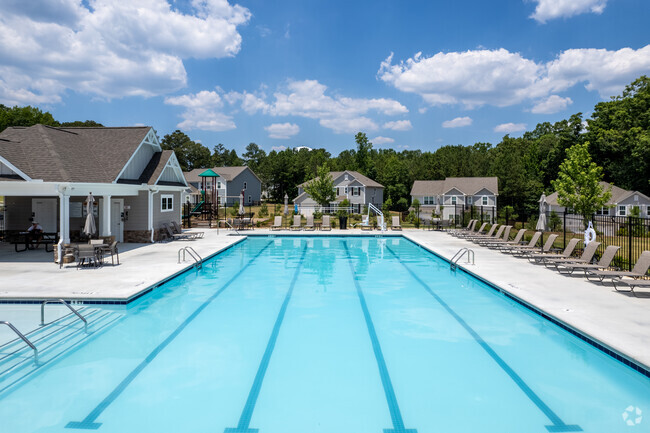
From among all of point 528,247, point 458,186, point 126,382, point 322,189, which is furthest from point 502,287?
point 458,186

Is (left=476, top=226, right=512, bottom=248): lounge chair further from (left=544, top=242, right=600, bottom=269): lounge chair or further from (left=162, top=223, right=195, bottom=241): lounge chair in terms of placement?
(left=162, top=223, right=195, bottom=241): lounge chair

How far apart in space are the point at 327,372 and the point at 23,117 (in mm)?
66777

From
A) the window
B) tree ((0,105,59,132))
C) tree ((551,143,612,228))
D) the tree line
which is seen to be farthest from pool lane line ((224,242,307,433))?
tree ((0,105,59,132))

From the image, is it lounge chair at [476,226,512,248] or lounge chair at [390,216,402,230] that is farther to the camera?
lounge chair at [390,216,402,230]

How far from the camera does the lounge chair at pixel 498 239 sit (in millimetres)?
18987

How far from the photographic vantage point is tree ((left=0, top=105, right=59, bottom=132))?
183 feet

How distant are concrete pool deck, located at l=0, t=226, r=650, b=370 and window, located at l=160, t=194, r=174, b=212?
5.81m

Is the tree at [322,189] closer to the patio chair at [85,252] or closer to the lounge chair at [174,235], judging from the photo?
the lounge chair at [174,235]

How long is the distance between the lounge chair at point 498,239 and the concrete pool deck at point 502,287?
149 cm

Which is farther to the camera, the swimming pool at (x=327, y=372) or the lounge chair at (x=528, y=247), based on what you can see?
the lounge chair at (x=528, y=247)

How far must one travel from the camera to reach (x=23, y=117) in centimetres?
5738

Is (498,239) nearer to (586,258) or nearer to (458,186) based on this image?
(586,258)

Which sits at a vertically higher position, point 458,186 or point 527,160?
point 527,160

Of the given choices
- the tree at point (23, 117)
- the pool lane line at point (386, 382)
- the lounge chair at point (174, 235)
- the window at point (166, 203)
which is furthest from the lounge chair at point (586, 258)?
the tree at point (23, 117)
